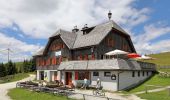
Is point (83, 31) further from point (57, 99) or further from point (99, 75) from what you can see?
point (57, 99)

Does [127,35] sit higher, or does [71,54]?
[127,35]

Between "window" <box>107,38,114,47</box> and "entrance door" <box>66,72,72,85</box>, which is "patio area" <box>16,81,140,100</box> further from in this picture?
"window" <box>107,38,114,47</box>

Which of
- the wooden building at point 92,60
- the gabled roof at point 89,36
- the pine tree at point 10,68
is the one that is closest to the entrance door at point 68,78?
the wooden building at point 92,60

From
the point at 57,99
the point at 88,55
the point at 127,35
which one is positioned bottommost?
the point at 57,99

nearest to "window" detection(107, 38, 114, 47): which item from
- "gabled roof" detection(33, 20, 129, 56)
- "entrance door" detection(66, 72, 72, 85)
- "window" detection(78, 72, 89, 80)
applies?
"gabled roof" detection(33, 20, 129, 56)

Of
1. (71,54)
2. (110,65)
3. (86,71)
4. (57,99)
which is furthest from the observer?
(71,54)

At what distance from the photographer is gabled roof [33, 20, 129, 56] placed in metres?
37.1

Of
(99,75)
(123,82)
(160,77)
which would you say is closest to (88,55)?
(99,75)

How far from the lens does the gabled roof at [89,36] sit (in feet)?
122

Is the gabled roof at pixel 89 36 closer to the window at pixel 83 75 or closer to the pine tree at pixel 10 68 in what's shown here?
the window at pixel 83 75

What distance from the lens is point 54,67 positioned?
45031 millimetres

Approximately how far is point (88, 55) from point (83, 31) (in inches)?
292

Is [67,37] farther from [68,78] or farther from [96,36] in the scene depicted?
[68,78]

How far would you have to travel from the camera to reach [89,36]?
40.0m
